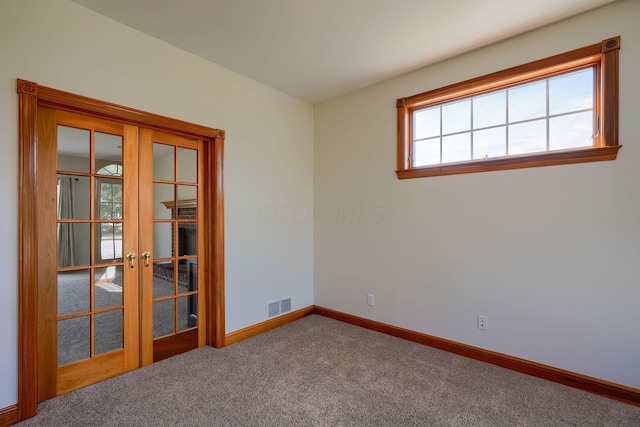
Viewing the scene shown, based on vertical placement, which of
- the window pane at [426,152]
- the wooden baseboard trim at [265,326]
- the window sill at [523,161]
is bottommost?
the wooden baseboard trim at [265,326]

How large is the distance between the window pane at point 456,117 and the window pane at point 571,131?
0.66 m

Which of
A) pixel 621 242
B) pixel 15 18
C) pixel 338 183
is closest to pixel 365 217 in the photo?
pixel 338 183

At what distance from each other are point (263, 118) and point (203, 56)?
0.84 m

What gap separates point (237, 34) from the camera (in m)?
2.45

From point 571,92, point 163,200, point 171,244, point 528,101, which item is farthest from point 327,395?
point 571,92

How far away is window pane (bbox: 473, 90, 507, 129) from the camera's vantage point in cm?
263

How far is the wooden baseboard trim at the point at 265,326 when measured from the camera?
3004 mm

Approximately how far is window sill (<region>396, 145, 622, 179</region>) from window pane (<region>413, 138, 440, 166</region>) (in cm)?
14

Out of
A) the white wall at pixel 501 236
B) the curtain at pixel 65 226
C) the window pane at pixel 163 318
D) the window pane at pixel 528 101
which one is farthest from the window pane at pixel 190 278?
the window pane at pixel 528 101

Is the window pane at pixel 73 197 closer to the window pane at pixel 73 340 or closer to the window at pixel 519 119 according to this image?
the window pane at pixel 73 340

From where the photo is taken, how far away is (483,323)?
2648mm

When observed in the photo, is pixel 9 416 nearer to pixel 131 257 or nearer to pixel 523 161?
pixel 131 257

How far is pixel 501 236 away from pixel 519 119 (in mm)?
1008

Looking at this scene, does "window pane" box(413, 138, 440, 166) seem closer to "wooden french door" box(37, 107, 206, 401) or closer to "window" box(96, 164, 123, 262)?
"wooden french door" box(37, 107, 206, 401)
